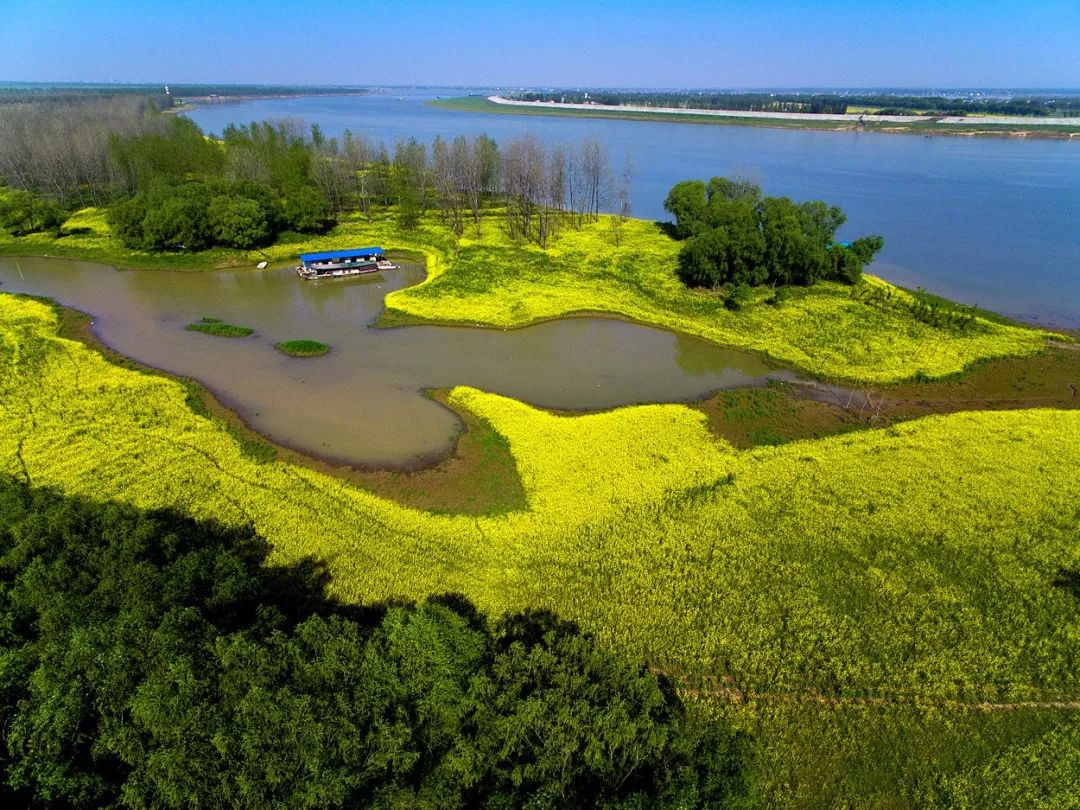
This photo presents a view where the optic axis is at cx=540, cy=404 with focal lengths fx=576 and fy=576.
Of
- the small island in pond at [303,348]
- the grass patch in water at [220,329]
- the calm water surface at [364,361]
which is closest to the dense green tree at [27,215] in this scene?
the calm water surface at [364,361]

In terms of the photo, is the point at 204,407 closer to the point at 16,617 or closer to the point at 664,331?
the point at 16,617

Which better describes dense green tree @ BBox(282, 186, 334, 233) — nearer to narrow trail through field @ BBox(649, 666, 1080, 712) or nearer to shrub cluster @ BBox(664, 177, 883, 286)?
shrub cluster @ BBox(664, 177, 883, 286)

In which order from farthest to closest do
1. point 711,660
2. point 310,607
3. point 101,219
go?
point 101,219
point 310,607
point 711,660

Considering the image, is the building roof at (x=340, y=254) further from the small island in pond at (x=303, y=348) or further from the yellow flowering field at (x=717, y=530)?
the yellow flowering field at (x=717, y=530)

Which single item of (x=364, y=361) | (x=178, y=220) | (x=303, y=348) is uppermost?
(x=178, y=220)

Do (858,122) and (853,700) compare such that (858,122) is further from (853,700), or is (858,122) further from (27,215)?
(853,700)

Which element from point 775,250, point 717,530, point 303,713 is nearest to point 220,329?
point 303,713

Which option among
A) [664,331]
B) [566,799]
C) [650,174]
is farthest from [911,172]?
[566,799]
